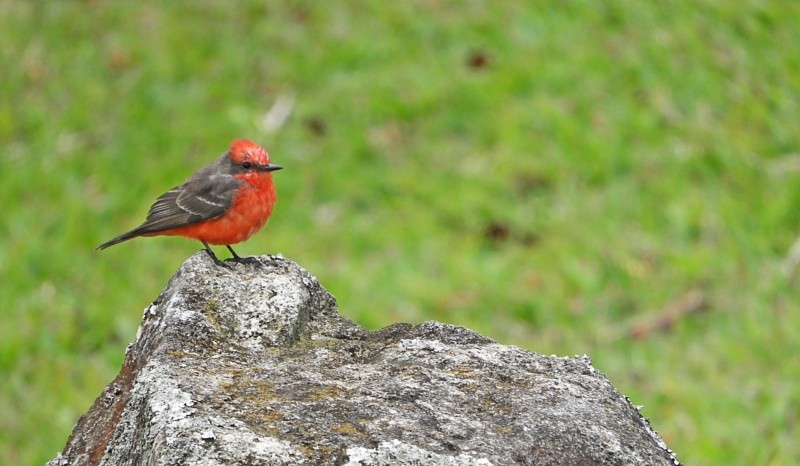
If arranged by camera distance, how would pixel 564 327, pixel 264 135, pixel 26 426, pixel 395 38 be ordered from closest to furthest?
pixel 26 426, pixel 564 327, pixel 264 135, pixel 395 38

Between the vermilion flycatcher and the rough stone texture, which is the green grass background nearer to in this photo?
the vermilion flycatcher

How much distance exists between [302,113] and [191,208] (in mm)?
3875

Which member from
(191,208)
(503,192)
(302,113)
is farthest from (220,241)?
(302,113)

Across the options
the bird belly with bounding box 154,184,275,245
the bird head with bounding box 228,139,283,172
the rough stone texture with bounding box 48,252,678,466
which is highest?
the bird head with bounding box 228,139,283,172

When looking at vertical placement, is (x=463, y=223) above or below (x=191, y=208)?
above

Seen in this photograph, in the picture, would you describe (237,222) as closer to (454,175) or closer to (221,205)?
(221,205)

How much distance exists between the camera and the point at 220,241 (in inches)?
181

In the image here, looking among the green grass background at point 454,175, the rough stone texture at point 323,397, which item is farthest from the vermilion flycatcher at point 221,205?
the green grass background at point 454,175

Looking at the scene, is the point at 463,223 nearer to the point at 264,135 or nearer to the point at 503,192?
the point at 503,192

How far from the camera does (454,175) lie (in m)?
7.81

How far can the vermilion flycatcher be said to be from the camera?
14.9 feet

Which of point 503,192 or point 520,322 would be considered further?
point 503,192

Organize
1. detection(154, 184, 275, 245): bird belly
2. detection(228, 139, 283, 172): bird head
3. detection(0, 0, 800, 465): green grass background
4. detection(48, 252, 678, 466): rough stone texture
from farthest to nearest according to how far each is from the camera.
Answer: detection(0, 0, 800, 465): green grass background
detection(228, 139, 283, 172): bird head
detection(154, 184, 275, 245): bird belly
detection(48, 252, 678, 466): rough stone texture

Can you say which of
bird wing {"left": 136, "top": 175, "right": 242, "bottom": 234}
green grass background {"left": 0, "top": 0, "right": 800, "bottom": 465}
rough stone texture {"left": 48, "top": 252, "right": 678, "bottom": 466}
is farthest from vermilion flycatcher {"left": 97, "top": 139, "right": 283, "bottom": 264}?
green grass background {"left": 0, "top": 0, "right": 800, "bottom": 465}
